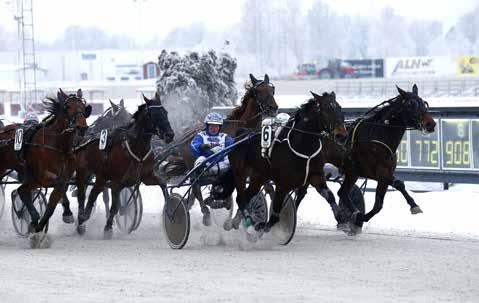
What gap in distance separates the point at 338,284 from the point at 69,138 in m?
4.69

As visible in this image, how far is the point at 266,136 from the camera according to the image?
40.4ft

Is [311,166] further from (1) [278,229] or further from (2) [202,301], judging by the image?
(2) [202,301]

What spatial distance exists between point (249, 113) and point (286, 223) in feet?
7.78

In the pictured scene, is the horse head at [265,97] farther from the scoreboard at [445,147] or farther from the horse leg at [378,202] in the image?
the scoreboard at [445,147]

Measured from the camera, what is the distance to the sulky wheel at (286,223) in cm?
1241

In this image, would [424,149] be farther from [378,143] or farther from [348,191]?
[378,143]

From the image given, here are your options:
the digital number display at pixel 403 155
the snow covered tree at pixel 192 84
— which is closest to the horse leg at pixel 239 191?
the digital number display at pixel 403 155

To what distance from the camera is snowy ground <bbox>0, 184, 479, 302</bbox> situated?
884 cm

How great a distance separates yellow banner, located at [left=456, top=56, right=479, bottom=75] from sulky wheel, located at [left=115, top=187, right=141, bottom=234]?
208ft

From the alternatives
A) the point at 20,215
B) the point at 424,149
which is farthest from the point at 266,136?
the point at 424,149

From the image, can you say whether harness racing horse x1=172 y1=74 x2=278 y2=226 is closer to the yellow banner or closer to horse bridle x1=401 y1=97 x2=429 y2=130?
horse bridle x1=401 y1=97 x2=429 y2=130

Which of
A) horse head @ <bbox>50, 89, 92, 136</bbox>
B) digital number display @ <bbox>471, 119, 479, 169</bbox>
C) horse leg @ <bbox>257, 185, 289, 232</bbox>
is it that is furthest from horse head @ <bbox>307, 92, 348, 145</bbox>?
digital number display @ <bbox>471, 119, 479, 169</bbox>

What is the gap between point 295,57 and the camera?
116438mm

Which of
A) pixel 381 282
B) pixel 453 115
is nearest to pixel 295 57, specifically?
pixel 453 115
